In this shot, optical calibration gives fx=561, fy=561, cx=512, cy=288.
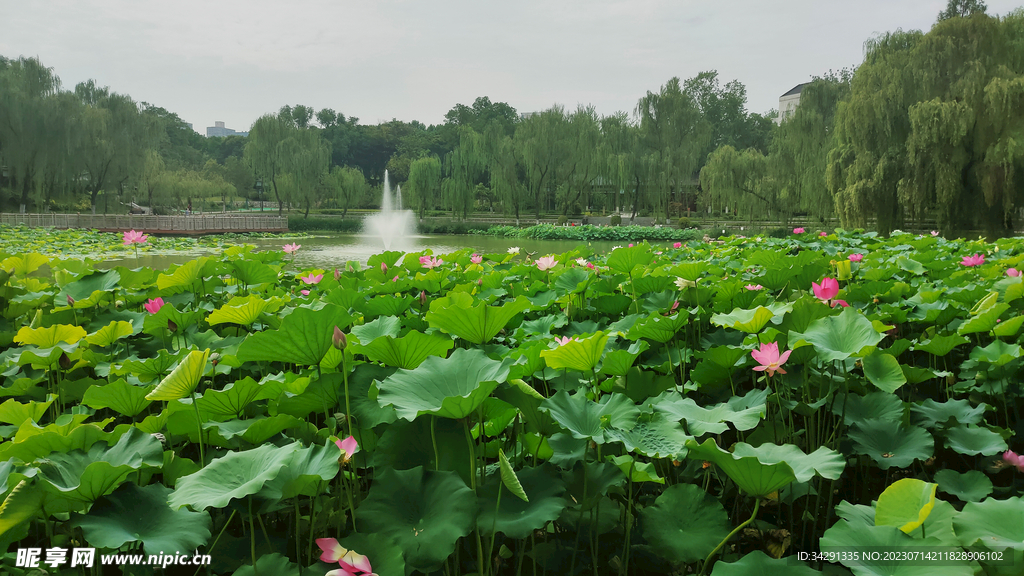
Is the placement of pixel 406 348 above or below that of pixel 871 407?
above

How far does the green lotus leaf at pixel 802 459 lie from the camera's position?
2.44ft

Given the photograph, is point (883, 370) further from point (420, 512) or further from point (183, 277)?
point (183, 277)

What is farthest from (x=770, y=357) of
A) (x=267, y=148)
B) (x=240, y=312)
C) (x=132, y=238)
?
(x=267, y=148)

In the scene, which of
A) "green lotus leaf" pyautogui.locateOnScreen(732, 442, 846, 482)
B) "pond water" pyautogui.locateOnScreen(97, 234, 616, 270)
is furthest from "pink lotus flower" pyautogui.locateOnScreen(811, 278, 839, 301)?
"pond water" pyautogui.locateOnScreen(97, 234, 616, 270)

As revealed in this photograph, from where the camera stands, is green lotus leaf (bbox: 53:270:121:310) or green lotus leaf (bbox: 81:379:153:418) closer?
green lotus leaf (bbox: 81:379:153:418)

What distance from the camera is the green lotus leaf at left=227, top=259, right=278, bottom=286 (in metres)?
2.05

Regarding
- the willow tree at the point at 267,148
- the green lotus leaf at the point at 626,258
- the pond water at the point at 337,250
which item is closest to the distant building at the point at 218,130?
the willow tree at the point at 267,148

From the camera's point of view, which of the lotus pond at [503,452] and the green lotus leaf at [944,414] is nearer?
the lotus pond at [503,452]

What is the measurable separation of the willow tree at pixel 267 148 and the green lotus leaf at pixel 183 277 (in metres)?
26.9

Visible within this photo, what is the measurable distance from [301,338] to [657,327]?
816 millimetres

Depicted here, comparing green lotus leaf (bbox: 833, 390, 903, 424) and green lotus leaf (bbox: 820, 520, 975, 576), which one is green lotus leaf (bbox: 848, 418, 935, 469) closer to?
green lotus leaf (bbox: 833, 390, 903, 424)

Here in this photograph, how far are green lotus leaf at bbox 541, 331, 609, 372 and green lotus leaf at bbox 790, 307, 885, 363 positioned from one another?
1.24 ft

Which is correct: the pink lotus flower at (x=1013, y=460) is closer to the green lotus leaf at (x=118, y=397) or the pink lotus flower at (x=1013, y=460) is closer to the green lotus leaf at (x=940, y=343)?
the green lotus leaf at (x=940, y=343)

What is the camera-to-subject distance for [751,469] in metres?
0.73
